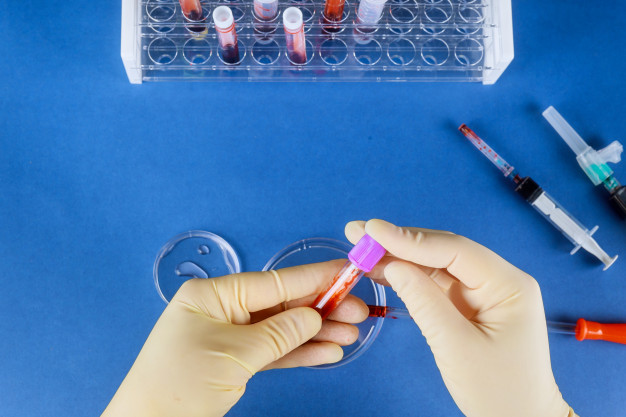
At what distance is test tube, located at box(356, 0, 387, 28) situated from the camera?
156 centimetres

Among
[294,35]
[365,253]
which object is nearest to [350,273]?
[365,253]

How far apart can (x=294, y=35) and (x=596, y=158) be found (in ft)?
3.43

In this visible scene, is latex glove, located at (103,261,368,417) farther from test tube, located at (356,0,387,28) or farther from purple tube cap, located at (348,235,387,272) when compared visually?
test tube, located at (356,0,387,28)

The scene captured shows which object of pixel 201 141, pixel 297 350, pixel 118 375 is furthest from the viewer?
pixel 201 141

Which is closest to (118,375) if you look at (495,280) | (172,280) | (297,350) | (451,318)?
(172,280)

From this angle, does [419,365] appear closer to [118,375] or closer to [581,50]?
[118,375]

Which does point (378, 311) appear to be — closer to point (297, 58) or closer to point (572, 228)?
point (572, 228)

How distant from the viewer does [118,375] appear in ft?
5.28

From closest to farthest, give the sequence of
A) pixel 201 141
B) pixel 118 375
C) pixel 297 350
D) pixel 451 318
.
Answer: pixel 451 318
pixel 297 350
pixel 118 375
pixel 201 141

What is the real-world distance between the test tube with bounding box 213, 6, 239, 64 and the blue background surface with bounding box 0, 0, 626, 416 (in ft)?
0.41

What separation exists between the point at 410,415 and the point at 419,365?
155 mm

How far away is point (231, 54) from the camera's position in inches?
64.7

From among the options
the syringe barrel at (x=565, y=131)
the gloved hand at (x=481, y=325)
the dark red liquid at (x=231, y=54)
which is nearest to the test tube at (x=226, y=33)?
the dark red liquid at (x=231, y=54)

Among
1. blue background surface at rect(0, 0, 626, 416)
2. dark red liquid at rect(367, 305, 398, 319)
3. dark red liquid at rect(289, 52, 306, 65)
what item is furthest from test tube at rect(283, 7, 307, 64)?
dark red liquid at rect(367, 305, 398, 319)
